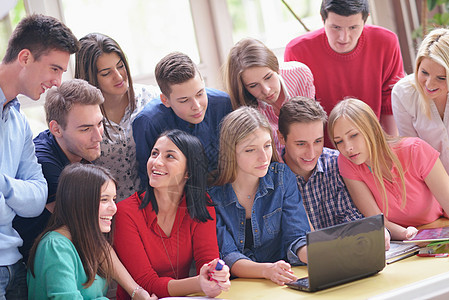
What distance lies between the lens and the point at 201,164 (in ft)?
5.87

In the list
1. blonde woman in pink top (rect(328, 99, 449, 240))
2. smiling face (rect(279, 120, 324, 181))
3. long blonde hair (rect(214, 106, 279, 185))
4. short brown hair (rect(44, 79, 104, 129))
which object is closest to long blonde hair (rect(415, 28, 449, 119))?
blonde woman in pink top (rect(328, 99, 449, 240))

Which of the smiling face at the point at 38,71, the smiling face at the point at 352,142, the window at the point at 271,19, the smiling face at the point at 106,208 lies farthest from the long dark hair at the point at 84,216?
the window at the point at 271,19

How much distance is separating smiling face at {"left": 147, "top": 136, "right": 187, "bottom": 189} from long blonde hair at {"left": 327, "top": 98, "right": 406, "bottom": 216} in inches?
22.9

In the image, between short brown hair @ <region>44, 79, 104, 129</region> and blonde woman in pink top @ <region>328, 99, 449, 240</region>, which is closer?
short brown hair @ <region>44, 79, 104, 129</region>

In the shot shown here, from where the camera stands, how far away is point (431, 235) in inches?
66.3

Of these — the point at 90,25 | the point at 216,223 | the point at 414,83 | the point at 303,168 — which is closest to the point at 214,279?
the point at 216,223

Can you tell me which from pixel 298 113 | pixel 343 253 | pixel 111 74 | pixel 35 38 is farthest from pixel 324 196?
pixel 35 38

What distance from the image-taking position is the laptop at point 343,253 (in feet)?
4.64

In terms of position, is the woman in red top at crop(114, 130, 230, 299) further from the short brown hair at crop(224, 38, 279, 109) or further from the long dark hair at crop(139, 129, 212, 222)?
the short brown hair at crop(224, 38, 279, 109)

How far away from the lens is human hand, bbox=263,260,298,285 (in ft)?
5.03

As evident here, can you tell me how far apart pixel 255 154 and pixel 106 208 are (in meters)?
0.51

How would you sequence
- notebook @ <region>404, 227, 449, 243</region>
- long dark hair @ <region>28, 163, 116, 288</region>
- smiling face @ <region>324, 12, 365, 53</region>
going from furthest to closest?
smiling face @ <region>324, 12, 365, 53</region>
notebook @ <region>404, 227, 449, 243</region>
long dark hair @ <region>28, 163, 116, 288</region>

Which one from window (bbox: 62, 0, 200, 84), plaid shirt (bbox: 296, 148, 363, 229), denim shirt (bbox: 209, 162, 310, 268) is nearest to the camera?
denim shirt (bbox: 209, 162, 310, 268)

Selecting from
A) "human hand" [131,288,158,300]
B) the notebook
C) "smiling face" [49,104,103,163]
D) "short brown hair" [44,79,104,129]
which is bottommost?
the notebook
